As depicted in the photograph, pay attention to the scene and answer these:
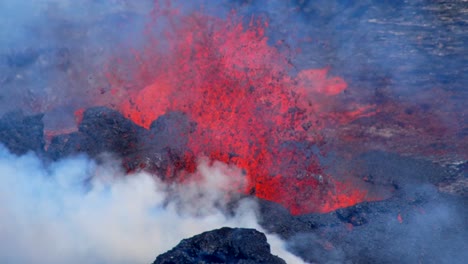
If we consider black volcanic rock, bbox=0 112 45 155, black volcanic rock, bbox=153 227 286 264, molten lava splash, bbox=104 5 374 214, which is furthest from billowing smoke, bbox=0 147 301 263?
black volcanic rock, bbox=153 227 286 264

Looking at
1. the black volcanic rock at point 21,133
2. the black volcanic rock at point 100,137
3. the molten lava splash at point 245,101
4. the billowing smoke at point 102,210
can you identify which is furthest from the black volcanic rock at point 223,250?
the black volcanic rock at point 21,133

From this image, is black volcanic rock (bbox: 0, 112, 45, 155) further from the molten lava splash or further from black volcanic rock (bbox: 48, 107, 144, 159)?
the molten lava splash

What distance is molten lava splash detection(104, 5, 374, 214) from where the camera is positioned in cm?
1550

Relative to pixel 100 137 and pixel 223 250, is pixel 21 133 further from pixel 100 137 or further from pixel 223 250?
pixel 223 250

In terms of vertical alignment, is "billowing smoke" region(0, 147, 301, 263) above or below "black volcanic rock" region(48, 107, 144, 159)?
below

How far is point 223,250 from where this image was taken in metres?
9.89

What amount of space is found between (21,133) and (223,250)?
9.25 m

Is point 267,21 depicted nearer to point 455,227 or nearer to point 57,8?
point 57,8

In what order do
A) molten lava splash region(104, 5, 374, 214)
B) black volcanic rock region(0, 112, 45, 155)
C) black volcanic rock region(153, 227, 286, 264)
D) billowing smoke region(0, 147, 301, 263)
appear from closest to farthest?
1. black volcanic rock region(153, 227, 286, 264)
2. billowing smoke region(0, 147, 301, 263)
3. black volcanic rock region(0, 112, 45, 155)
4. molten lava splash region(104, 5, 374, 214)

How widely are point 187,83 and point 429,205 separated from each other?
392 inches

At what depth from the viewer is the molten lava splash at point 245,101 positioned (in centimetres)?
1550

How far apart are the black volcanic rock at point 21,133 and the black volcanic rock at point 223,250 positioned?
775cm

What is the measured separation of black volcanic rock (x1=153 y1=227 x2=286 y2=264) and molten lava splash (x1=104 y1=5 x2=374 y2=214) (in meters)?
4.99

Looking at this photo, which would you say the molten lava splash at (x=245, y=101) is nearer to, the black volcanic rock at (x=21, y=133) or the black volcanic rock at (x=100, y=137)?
the black volcanic rock at (x=100, y=137)
